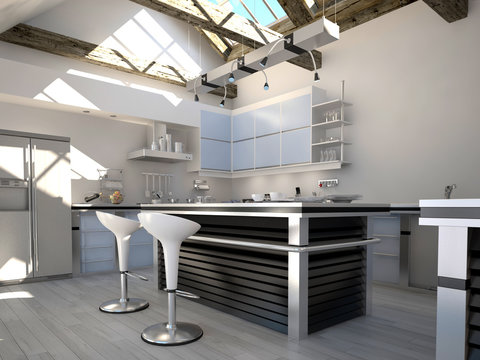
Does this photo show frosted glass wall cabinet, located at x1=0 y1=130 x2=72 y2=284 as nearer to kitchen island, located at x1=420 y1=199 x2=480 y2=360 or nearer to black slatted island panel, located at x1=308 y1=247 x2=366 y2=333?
black slatted island panel, located at x1=308 y1=247 x2=366 y2=333

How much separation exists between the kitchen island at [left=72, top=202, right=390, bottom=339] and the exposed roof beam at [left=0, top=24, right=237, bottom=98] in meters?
3.12

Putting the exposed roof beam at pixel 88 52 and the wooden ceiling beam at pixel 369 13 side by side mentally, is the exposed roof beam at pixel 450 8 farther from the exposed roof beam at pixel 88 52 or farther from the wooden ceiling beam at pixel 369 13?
the exposed roof beam at pixel 88 52

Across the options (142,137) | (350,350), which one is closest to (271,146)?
(142,137)

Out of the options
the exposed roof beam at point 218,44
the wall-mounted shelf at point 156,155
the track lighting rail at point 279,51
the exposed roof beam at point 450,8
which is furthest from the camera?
the exposed roof beam at point 218,44

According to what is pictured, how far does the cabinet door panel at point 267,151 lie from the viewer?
17.2 ft

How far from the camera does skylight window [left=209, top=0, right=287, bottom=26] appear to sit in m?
5.29

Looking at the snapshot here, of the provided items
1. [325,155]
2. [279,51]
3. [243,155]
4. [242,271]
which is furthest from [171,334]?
[243,155]

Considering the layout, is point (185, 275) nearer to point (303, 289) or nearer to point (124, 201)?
point (303, 289)

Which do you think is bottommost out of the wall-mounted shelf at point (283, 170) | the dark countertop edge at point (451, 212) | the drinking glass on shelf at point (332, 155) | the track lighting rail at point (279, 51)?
the dark countertop edge at point (451, 212)

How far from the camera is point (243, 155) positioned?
5.80 m

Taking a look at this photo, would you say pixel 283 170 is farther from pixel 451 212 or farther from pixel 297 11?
pixel 451 212

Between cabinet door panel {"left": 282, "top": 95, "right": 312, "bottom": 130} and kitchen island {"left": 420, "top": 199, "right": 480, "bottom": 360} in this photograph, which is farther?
cabinet door panel {"left": 282, "top": 95, "right": 312, "bottom": 130}

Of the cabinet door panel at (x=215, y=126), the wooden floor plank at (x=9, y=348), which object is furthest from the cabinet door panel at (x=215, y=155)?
the wooden floor plank at (x=9, y=348)

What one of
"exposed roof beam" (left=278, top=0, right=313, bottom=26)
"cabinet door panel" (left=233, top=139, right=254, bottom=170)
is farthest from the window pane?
"cabinet door panel" (left=233, top=139, right=254, bottom=170)
